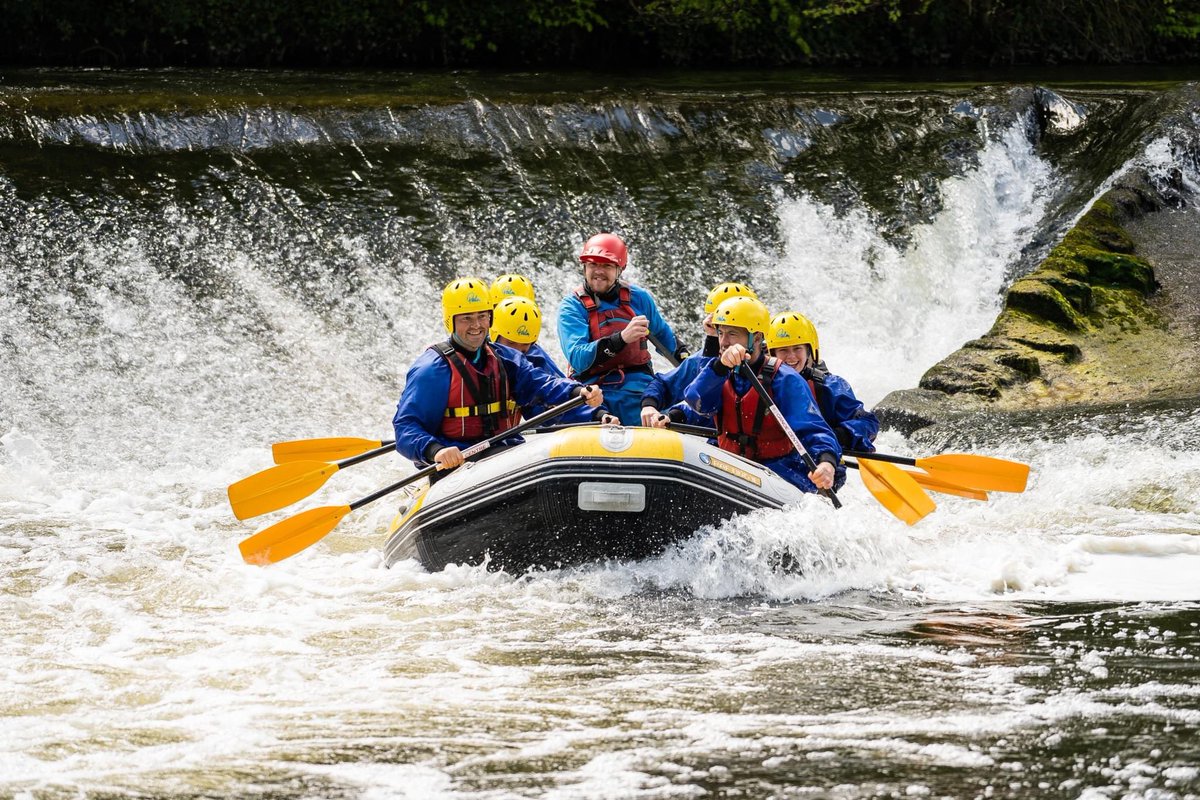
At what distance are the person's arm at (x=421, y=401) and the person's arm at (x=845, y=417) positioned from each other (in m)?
2.00

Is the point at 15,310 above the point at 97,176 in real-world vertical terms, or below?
below

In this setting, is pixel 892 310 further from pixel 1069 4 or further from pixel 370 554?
pixel 1069 4

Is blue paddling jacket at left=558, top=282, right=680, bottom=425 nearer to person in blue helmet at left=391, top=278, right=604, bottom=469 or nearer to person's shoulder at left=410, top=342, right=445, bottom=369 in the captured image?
person in blue helmet at left=391, top=278, right=604, bottom=469

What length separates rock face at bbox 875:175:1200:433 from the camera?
33.9ft

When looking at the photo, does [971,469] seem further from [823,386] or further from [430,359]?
[430,359]

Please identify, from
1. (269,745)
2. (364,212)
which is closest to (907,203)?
(364,212)

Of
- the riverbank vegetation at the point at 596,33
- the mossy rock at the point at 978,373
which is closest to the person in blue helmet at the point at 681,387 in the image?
the mossy rock at the point at 978,373

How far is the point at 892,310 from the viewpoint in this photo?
1243 cm

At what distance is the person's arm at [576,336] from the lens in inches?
306

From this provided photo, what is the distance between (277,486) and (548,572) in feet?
5.69

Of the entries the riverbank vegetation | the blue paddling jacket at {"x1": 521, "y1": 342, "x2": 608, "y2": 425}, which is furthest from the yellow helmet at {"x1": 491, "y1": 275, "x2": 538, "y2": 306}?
the riverbank vegetation

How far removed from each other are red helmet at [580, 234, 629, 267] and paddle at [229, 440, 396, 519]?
1.60m

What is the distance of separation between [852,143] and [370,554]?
7.97 m

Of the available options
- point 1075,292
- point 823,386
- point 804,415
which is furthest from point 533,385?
point 1075,292
